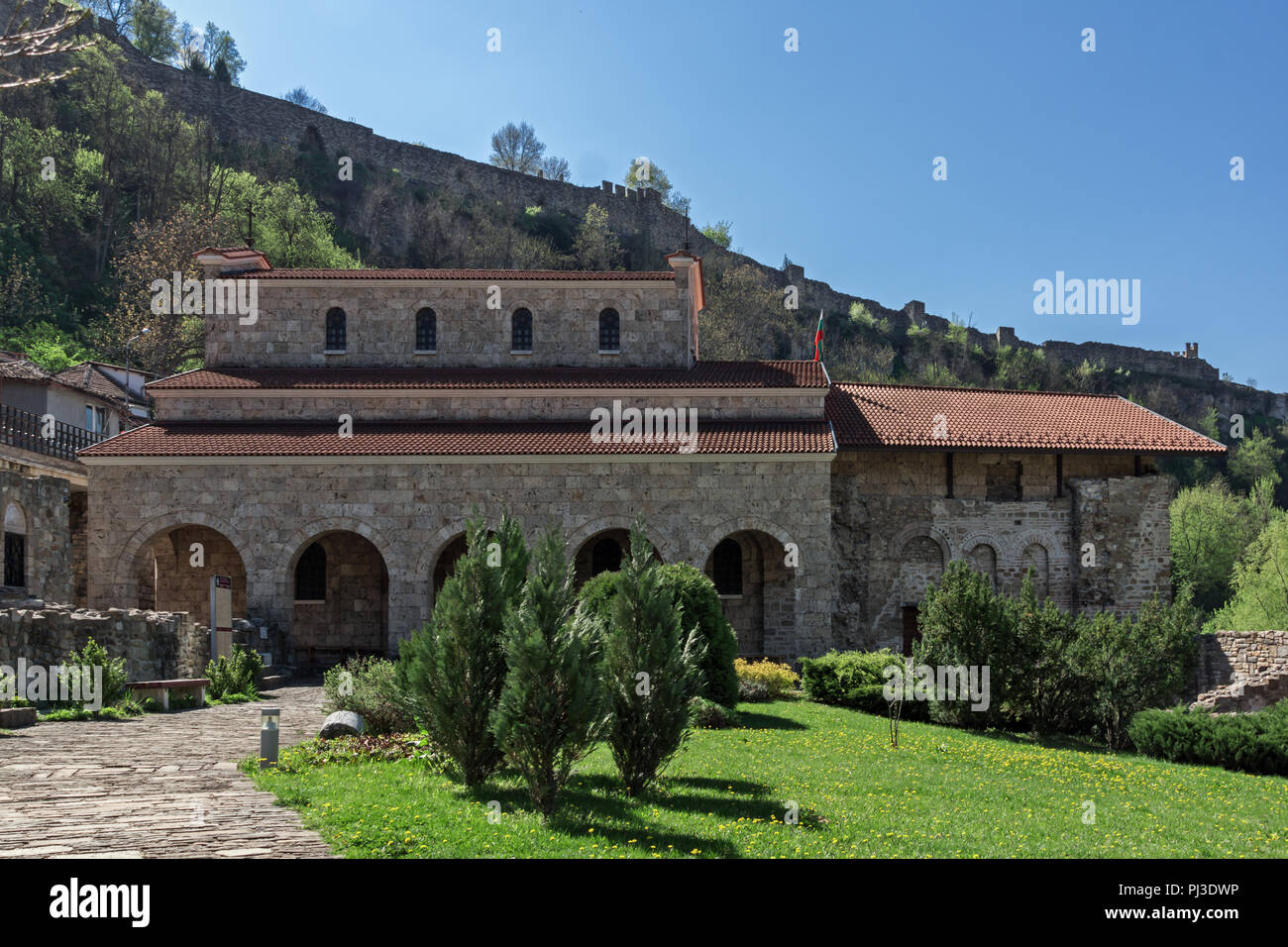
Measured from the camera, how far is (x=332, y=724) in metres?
15.6

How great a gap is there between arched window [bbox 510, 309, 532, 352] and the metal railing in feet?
44.1

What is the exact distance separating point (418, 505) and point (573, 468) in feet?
13.3

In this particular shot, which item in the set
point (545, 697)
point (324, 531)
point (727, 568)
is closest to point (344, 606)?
point (324, 531)

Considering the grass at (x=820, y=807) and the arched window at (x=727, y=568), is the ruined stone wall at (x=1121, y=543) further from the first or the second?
the grass at (x=820, y=807)

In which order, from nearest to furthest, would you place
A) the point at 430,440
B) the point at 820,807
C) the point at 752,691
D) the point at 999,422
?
1. the point at 820,807
2. the point at 752,691
3. the point at 430,440
4. the point at 999,422

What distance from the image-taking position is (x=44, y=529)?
24.2 m

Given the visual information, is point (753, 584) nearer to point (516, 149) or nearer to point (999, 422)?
point (999, 422)

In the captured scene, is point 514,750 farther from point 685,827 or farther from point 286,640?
point 286,640

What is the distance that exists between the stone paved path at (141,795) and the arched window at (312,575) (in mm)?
13310

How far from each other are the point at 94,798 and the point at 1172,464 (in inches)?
2935

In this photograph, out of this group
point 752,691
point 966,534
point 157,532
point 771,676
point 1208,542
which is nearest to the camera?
point 752,691

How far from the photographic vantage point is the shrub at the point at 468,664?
38.1 feet

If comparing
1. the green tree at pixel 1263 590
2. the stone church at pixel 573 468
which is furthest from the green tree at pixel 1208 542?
the stone church at pixel 573 468

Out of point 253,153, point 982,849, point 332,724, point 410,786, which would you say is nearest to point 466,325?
point 332,724
